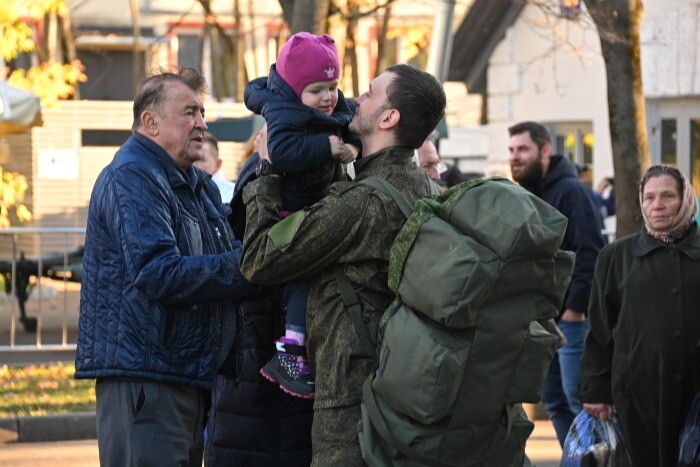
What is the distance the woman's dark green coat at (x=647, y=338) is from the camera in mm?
6398

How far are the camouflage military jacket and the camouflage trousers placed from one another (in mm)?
29

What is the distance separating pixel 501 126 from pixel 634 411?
1585 centimetres

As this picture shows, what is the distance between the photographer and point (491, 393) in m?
3.95

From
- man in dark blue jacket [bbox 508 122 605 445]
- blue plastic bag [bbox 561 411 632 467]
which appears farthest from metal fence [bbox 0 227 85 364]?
blue plastic bag [bbox 561 411 632 467]

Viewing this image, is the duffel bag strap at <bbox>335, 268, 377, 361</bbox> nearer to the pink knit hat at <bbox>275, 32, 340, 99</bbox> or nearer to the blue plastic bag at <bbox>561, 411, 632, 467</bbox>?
the pink knit hat at <bbox>275, 32, 340, 99</bbox>

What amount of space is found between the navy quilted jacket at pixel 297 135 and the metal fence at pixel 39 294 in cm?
865

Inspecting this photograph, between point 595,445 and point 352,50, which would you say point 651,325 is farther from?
→ point 352,50

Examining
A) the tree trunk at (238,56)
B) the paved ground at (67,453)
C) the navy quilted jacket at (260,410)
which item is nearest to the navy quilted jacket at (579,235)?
the paved ground at (67,453)

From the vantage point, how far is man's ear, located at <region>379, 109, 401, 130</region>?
13.9ft

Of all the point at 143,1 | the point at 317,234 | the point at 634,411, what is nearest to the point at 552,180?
the point at 634,411

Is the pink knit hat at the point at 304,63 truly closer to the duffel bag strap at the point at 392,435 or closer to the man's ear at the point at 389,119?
the man's ear at the point at 389,119

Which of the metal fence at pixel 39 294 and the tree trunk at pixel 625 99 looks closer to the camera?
the tree trunk at pixel 625 99

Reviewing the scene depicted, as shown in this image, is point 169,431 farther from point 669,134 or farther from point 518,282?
point 669,134

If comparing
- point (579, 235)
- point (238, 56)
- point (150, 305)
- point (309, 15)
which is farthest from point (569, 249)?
point (238, 56)
